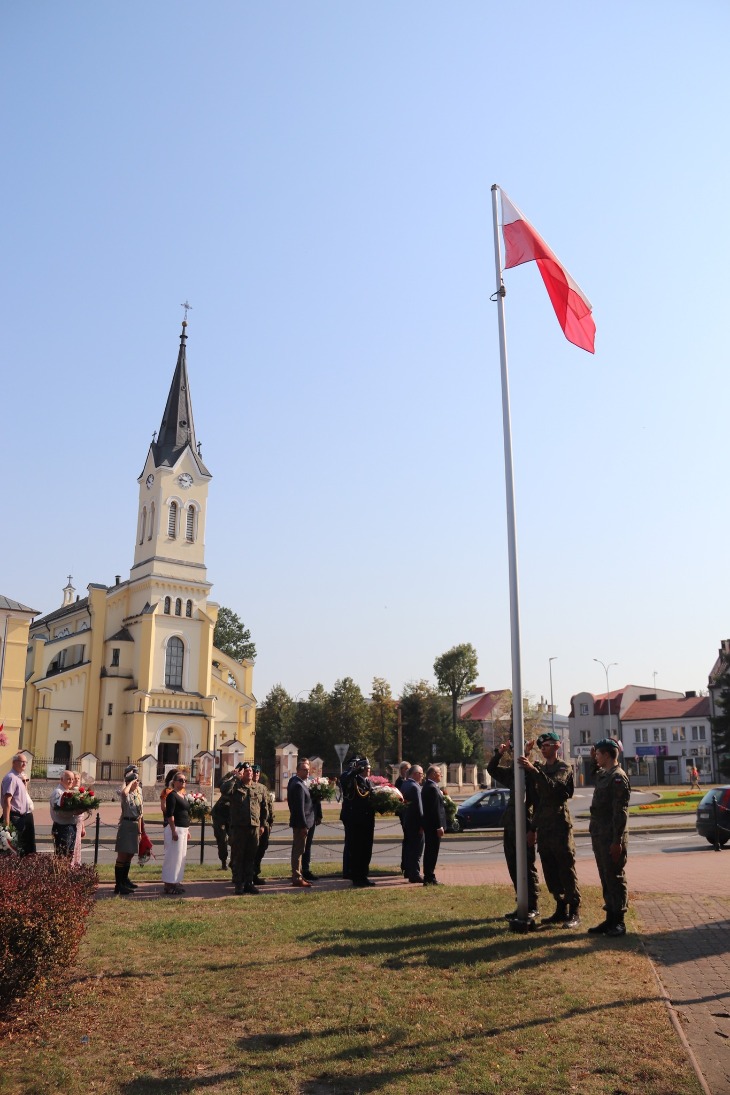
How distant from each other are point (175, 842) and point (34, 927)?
656 cm

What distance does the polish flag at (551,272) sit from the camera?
11461 mm

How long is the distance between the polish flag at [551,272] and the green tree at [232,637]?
7683 cm

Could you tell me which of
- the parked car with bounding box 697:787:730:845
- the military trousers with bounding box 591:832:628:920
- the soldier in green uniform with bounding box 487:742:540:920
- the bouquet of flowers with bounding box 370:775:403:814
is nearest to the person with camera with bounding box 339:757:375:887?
the bouquet of flowers with bounding box 370:775:403:814

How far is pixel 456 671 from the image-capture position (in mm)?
79938

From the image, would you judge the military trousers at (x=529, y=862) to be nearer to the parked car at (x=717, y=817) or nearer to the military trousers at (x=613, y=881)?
the military trousers at (x=613, y=881)

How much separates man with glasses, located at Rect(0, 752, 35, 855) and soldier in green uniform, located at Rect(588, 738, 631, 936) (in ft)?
23.6

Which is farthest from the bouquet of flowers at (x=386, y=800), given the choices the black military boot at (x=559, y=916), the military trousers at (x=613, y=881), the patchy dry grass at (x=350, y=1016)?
the military trousers at (x=613, y=881)

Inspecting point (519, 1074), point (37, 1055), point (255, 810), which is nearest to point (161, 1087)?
point (37, 1055)

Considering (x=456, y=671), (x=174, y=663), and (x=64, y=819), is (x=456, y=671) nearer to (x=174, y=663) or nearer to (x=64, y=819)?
(x=174, y=663)

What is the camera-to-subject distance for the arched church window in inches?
2291

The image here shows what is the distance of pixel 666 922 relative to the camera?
388 inches

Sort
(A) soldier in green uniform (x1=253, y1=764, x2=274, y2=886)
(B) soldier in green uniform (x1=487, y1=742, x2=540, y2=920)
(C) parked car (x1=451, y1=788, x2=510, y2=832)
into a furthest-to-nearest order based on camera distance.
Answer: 1. (C) parked car (x1=451, y1=788, x2=510, y2=832)
2. (A) soldier in green uniform (x1=253, y1=764, x2=274, y2=886)
3. (B) soldier in green uniform (x1=487, y1=742, x2=540, y2=920)

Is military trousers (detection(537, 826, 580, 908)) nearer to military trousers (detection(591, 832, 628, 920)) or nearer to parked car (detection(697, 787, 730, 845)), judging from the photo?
military trousers (detection(591, 832, 628, 920))

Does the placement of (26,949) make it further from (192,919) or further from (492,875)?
(492,875)
